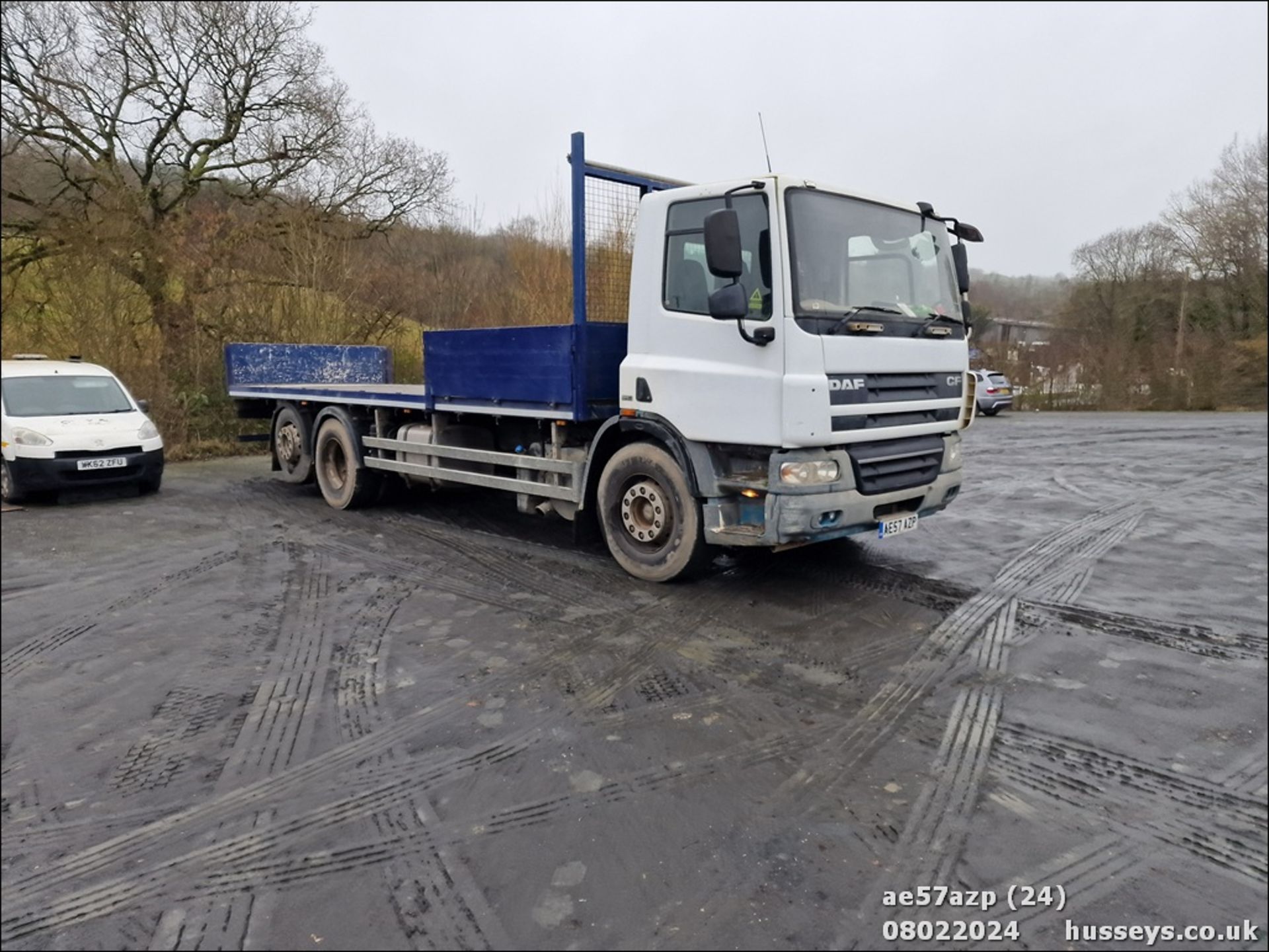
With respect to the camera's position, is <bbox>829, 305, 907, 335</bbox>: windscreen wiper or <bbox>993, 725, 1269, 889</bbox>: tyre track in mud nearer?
<bbox>993, 725, 1269, 889</bbox>: tyre track in mud

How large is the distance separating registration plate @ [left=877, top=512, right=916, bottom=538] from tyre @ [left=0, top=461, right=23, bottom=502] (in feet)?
30.9

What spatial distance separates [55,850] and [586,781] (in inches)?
73.7

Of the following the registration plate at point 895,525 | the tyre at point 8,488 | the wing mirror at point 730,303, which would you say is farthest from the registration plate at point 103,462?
the registration plate at point 895,525

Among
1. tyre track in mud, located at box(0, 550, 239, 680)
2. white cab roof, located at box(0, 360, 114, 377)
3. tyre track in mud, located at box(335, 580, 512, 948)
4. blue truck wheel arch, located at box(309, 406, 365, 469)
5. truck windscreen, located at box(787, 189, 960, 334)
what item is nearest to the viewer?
tyre track in mud, located at box(335, 580, 512, 948)

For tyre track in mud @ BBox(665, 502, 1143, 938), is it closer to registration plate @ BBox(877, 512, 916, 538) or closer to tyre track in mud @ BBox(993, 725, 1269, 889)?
tyre track in mud @ BBox(993, 725, 1269, 889)

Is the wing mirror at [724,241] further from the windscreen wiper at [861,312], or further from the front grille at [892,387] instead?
the front grille at [892,387]

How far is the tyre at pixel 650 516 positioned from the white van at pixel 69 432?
6647 millimetres

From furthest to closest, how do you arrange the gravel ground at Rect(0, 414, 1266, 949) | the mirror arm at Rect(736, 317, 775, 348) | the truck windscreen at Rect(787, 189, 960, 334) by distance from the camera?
the truck windscreen at Rect(787, 189, 960, 334) → the mirror arm at Rect(736, 317, 775, 348) → the gravel ground at Rect(0, 414, 1266, 949)

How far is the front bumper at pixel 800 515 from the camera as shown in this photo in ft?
16.9

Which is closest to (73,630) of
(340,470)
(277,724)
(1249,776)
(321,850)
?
(277,724)

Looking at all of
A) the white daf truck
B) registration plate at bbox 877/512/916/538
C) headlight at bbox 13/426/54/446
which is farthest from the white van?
registration plate at bbox 877/512/916/538

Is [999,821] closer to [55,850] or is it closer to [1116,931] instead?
[1116,931]

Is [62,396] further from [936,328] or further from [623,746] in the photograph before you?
[936,328]

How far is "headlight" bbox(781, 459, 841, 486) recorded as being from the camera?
5.12 m
